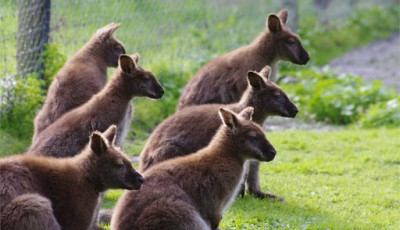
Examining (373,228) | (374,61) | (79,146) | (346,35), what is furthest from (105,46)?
(346,35)

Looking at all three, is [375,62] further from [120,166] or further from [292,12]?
A: [120,166]

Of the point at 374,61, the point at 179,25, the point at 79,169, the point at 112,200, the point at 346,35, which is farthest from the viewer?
the point at 346,35

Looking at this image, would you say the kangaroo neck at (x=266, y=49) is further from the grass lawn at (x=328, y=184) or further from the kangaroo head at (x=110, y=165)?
the kangaroo head at (x=110, y=165)

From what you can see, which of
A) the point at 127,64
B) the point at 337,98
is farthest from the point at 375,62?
the point at 127,64

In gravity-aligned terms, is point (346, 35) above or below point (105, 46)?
below

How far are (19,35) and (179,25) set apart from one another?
14.2ft

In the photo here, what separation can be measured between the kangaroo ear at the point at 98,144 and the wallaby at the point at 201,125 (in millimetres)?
1267

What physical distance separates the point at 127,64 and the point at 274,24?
2.47 meters

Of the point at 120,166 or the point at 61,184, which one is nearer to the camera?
the point at 61,184

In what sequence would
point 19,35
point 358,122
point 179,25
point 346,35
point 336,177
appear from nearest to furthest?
point 336,177 < point 19,35 < point 358,122 < point 179,25 < point 346,35

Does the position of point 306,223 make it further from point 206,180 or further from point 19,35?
point 19,35

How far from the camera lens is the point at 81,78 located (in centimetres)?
948

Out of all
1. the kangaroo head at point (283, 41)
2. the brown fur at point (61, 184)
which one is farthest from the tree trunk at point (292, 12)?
the brown fur at point (61, 184)

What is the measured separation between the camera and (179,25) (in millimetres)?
14328
